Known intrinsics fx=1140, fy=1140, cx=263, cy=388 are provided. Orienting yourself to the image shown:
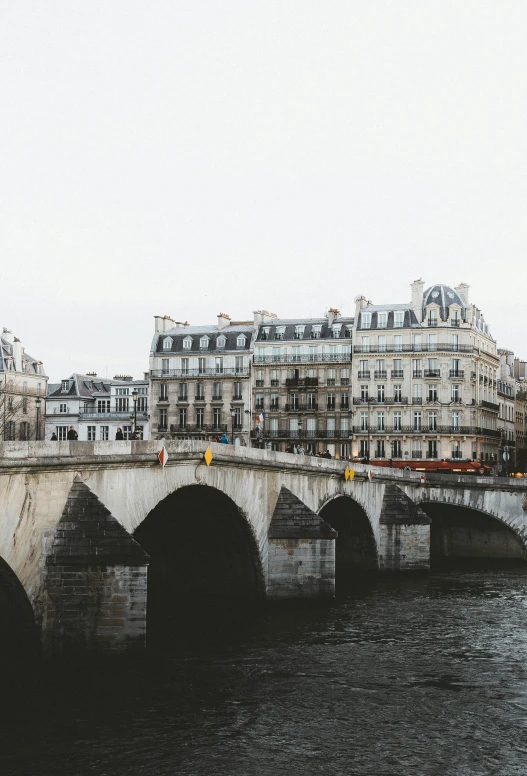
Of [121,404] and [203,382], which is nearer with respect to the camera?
[203,382]

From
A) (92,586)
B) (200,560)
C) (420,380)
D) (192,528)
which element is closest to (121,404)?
(420,380)

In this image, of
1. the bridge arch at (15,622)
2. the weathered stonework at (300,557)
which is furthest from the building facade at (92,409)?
the bridge arch at (15,622)

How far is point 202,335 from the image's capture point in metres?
99.9

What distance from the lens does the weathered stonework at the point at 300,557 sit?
39.3m

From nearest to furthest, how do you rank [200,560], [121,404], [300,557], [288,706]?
[288,706]
[300,557]
[200,560]
[121,404]

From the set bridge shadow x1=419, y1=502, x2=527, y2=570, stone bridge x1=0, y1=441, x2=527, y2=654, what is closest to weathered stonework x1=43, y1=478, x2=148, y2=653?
stone bridge x1=0, y1=441, x2=527, y2=654

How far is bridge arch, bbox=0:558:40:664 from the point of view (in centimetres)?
2420

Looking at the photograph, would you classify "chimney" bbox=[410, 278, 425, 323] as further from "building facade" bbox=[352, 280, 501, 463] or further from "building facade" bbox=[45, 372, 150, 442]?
"building facade" bbox=[45, 372, 150, 442]

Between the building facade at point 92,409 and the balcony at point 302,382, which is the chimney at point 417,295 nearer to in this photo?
the balcony at point 302,382

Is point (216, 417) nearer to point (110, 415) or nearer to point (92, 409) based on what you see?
point (110, 415)

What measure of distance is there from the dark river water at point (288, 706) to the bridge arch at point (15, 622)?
0.67m

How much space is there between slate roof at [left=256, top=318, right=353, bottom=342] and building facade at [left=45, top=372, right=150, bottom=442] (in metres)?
15.8

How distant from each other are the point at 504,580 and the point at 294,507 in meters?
13.8

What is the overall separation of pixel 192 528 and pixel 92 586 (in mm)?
13946
